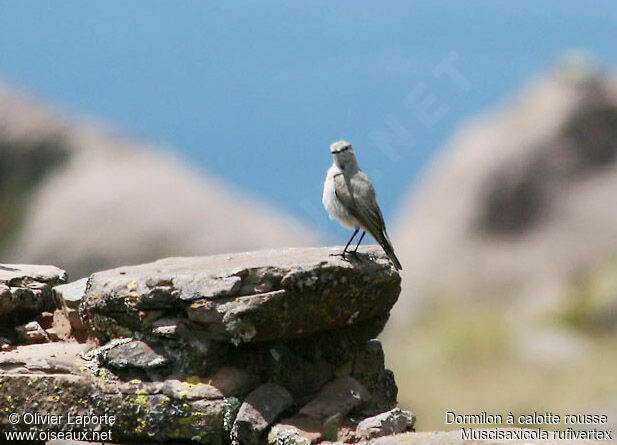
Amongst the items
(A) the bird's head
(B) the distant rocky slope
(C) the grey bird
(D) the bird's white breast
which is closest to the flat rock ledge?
(C) the grey bird

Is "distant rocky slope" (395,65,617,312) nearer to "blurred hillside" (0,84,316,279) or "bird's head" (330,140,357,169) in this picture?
"blurred hillside" (0,84,316,279)

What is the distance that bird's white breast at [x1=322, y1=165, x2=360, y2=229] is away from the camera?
10.5m

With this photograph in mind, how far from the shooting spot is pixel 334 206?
10.6 meters

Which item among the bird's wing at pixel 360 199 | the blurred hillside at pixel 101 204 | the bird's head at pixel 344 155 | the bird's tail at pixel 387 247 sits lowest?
the bird's tail at pixel 387 247

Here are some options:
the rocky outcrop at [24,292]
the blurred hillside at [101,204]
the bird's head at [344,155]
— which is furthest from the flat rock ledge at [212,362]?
the blurred hillside at [101,204]

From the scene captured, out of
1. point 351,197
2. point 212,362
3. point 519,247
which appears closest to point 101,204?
point 519,247

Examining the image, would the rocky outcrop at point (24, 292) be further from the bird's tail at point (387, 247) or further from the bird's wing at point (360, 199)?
the bird's tail at point (387, 247)

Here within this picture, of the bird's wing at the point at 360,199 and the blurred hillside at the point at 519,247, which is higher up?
the blurred hillside at the point at 519,247

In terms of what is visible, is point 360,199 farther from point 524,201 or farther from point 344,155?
point 524,201

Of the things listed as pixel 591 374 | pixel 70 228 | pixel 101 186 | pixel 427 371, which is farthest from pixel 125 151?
pixel 591 374

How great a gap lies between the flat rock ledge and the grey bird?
3.67ft

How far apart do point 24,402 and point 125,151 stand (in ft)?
83.5

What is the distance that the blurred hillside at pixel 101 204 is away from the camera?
27.4m

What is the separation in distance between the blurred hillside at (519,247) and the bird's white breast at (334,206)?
24.6 meters
